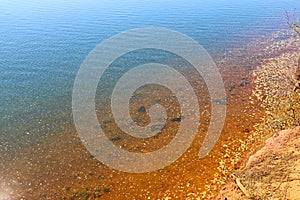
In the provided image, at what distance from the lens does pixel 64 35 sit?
48188mm

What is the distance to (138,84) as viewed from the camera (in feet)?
102

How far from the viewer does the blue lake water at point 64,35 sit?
25.6 m

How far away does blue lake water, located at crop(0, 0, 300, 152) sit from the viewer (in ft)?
83.9

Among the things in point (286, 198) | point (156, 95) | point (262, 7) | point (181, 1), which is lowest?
point (286, 198)

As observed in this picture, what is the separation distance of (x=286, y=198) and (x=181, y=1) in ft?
275

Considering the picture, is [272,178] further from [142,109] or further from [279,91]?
[279,91]

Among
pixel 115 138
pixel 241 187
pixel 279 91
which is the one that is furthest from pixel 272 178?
pixel 279 91

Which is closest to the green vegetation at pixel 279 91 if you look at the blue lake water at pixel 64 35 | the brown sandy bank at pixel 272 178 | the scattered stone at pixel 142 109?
the brown sandy bank at pixel 272 178

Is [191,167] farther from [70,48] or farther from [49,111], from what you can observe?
[70,48]

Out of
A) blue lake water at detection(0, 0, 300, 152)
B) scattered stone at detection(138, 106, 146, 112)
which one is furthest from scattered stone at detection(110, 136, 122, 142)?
blue lake water at detection(0, 0, 300, 152)

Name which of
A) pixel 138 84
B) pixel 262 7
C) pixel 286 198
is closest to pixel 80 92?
pixel 138 84

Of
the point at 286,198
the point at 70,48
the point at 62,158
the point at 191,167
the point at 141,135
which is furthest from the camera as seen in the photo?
the point at 70,48

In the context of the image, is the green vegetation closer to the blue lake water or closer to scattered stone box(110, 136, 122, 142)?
the blue lake water

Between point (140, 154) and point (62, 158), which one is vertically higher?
point (62, 158)
